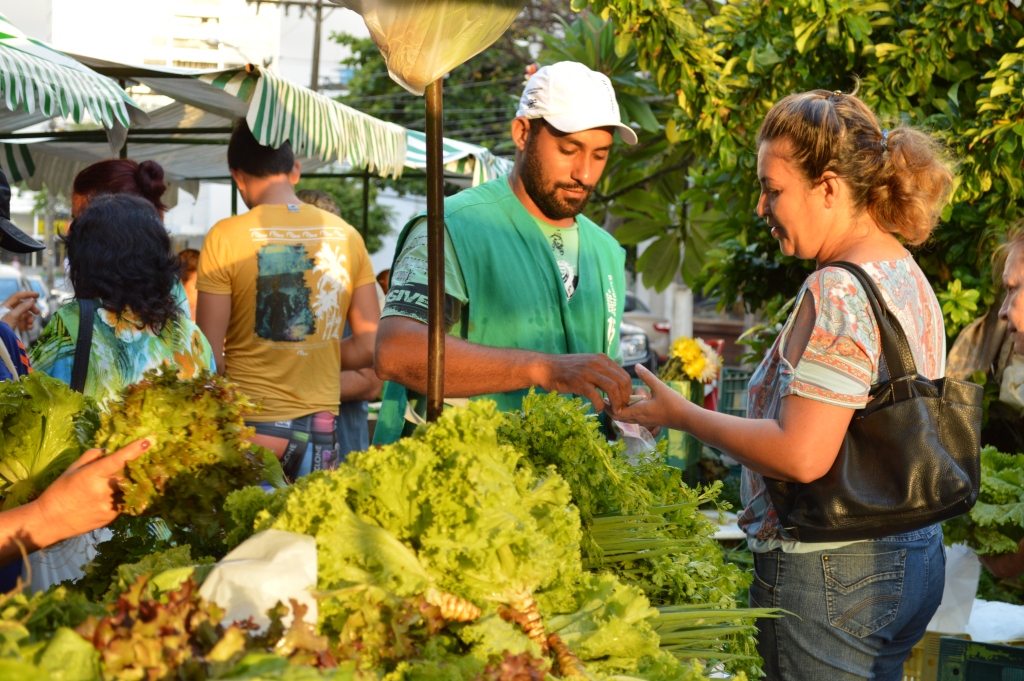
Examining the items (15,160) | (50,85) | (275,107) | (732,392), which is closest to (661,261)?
(732,392)

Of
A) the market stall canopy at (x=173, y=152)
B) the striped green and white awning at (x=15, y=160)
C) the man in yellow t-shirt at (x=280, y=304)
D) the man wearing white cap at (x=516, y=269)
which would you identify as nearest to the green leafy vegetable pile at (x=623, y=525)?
the man wearing white cap at (x=516, y=269)

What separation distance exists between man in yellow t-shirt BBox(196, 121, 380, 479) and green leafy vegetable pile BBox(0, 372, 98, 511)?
204cm

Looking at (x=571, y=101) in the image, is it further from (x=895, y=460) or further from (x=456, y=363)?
(x=895, y=460)

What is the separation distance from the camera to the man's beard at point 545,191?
8.66 feet

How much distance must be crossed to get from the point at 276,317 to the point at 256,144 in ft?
2.75

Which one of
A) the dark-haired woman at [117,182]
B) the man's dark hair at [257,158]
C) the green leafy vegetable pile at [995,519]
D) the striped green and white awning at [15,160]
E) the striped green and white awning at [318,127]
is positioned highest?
the striped green and white awning at [318,127]

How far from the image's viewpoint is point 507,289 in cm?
254

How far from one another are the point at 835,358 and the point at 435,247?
85cm

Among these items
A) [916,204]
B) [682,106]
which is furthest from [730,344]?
[916,204]

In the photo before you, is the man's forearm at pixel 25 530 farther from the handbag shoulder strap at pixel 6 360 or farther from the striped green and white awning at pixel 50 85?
the striped green and white awning at pixel 50 85

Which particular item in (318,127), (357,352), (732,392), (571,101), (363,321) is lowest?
(732,392)

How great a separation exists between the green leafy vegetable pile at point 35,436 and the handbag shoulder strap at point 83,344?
891 mm

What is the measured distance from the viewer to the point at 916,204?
79.3 inches

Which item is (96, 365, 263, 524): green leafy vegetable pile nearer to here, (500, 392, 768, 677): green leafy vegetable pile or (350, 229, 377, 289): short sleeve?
(500, 392, 768, 677): green leafy vegetable pile
